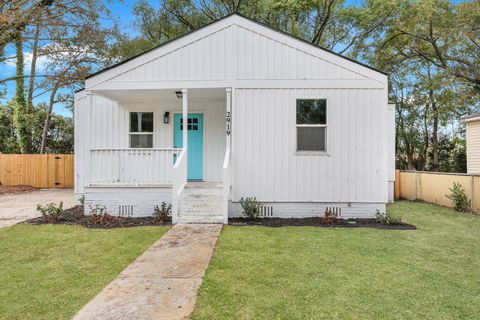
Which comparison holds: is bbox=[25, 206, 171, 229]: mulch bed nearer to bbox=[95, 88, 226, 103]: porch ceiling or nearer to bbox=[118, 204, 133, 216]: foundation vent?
bbox=[118, 204, 133, 216]: foundation vent

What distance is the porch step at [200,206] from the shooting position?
22.4 ft

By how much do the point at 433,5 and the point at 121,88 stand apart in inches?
654

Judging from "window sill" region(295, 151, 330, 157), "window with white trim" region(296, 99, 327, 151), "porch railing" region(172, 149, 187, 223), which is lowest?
"porch railing" region(172, 149, 187, 223)

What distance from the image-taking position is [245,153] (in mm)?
7555

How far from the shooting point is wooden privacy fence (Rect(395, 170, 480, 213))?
897 cm

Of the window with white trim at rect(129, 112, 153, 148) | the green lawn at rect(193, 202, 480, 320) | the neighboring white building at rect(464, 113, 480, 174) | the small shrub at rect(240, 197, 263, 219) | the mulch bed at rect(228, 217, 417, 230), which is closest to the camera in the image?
the green lawn at rect(193, 202, 480, 320)

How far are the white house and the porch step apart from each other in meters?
0.06

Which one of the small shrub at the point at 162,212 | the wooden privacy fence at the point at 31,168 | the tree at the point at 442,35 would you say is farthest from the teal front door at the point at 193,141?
the tree at the point at 442,35

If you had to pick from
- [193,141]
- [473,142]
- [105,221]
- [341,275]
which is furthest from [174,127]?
[473,142]

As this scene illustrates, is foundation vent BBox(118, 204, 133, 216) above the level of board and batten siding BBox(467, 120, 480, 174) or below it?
below

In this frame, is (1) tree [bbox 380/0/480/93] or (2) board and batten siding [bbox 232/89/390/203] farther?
(1) tree [bbox 380/0/480/93]

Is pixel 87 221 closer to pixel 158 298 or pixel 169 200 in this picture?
pixel 169 200

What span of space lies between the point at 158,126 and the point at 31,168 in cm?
1104

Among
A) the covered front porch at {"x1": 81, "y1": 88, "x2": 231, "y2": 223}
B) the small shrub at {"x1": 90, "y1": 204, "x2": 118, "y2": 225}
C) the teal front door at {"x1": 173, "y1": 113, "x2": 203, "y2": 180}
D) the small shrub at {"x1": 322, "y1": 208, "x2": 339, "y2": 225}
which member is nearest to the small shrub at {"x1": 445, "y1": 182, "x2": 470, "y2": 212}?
the small shrub at {"x1": 322, "y1": 208, "x2": 339, "y2": 225}
